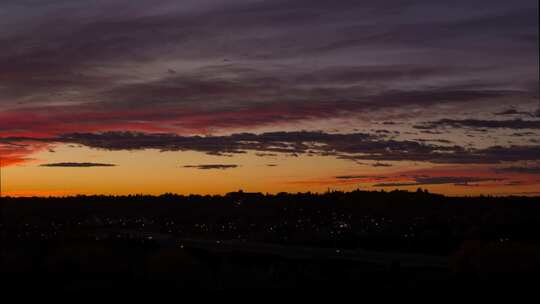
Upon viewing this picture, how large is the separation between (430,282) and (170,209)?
549 feet

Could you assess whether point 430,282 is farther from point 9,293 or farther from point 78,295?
point 9,293

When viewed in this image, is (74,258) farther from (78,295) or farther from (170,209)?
(170,209)

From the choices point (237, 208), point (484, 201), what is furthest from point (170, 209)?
point (484, 201)

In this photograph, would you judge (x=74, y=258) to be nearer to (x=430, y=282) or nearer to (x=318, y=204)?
(x=430, y=282)

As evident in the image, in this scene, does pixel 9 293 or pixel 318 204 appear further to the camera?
pixel 318 204

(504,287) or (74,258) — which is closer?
(504,287)

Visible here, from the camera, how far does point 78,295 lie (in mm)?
31375

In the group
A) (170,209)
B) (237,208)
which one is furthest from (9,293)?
(170,209)

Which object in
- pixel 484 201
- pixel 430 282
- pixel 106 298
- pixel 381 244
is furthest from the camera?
pixel 484 201

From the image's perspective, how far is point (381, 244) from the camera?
6656 cm

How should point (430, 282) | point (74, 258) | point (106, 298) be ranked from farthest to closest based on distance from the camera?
point (74, 258) < point (430, 282) < point (106, 298)

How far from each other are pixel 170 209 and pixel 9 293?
168 meters

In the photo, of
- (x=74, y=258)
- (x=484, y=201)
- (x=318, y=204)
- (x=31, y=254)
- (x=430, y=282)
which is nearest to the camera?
(x=430, y=282)

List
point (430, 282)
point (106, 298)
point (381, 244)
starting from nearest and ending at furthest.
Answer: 1. point (106, 298)
2. point (430, 282)
3. point (381, 244)
